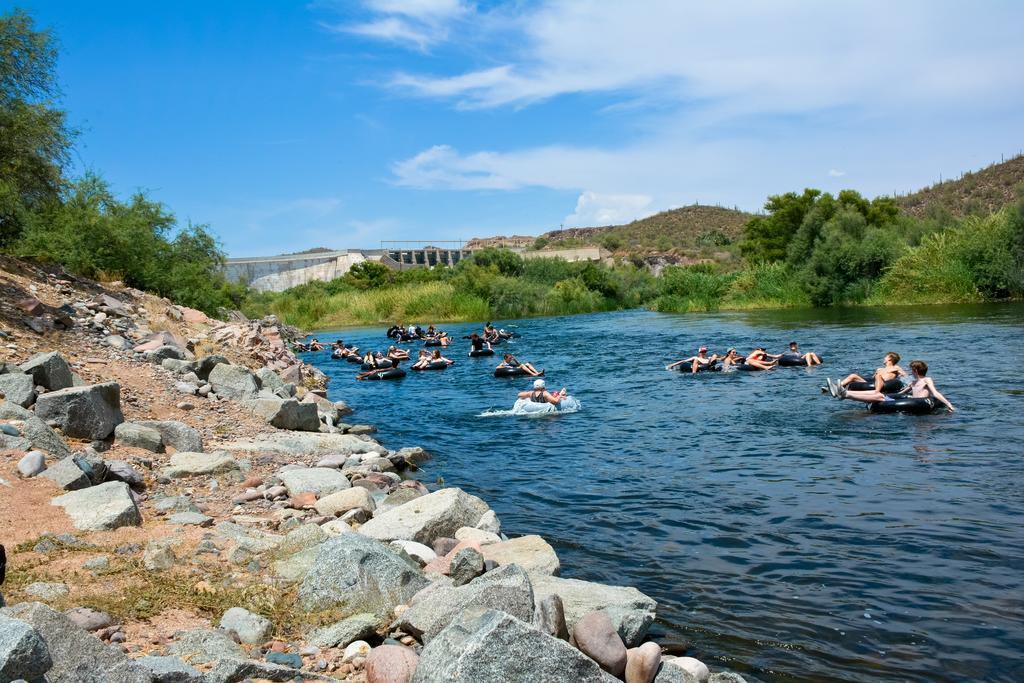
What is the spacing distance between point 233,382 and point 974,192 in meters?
87.9

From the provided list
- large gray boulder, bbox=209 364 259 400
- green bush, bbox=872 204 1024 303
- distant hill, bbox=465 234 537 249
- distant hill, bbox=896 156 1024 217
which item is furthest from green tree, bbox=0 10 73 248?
distant hill, bbox=465 234 537 249

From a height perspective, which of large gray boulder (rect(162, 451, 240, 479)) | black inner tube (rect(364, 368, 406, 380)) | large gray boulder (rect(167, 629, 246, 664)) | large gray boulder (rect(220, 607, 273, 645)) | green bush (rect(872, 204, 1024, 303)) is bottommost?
black inner tube (rect(364, 368, 406, 380))

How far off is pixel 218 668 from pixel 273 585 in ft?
6.01

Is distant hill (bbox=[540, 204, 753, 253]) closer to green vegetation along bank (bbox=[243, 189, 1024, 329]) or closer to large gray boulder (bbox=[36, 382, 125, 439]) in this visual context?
green vegetation along bank (bbox=[243, 189, 1024, 329])

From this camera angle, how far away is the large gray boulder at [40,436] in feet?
27.5

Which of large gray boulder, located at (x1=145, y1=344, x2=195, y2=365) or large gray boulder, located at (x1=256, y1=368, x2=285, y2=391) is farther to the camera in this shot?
large gray boulder, located at (x1=256, y1=368, x2=285, y2=391)

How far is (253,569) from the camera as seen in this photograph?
6.22 m

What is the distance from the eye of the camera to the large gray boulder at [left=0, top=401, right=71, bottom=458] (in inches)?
330

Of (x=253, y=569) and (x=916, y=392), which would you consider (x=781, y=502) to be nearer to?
(x=253, y=569)

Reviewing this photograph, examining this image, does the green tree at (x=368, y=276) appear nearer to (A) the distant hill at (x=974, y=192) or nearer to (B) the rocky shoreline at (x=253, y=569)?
(A) the distant hill at (x=974, y=192)

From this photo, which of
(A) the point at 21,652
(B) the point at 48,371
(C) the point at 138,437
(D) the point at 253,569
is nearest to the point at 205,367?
(B) the point at 48,371

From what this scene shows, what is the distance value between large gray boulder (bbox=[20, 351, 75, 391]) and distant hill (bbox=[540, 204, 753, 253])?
9377 centimetres

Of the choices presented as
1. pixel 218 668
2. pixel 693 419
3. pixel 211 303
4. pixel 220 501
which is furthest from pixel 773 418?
pixel 211 303

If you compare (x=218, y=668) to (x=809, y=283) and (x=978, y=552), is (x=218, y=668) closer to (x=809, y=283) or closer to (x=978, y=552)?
(x=978, y=552)
